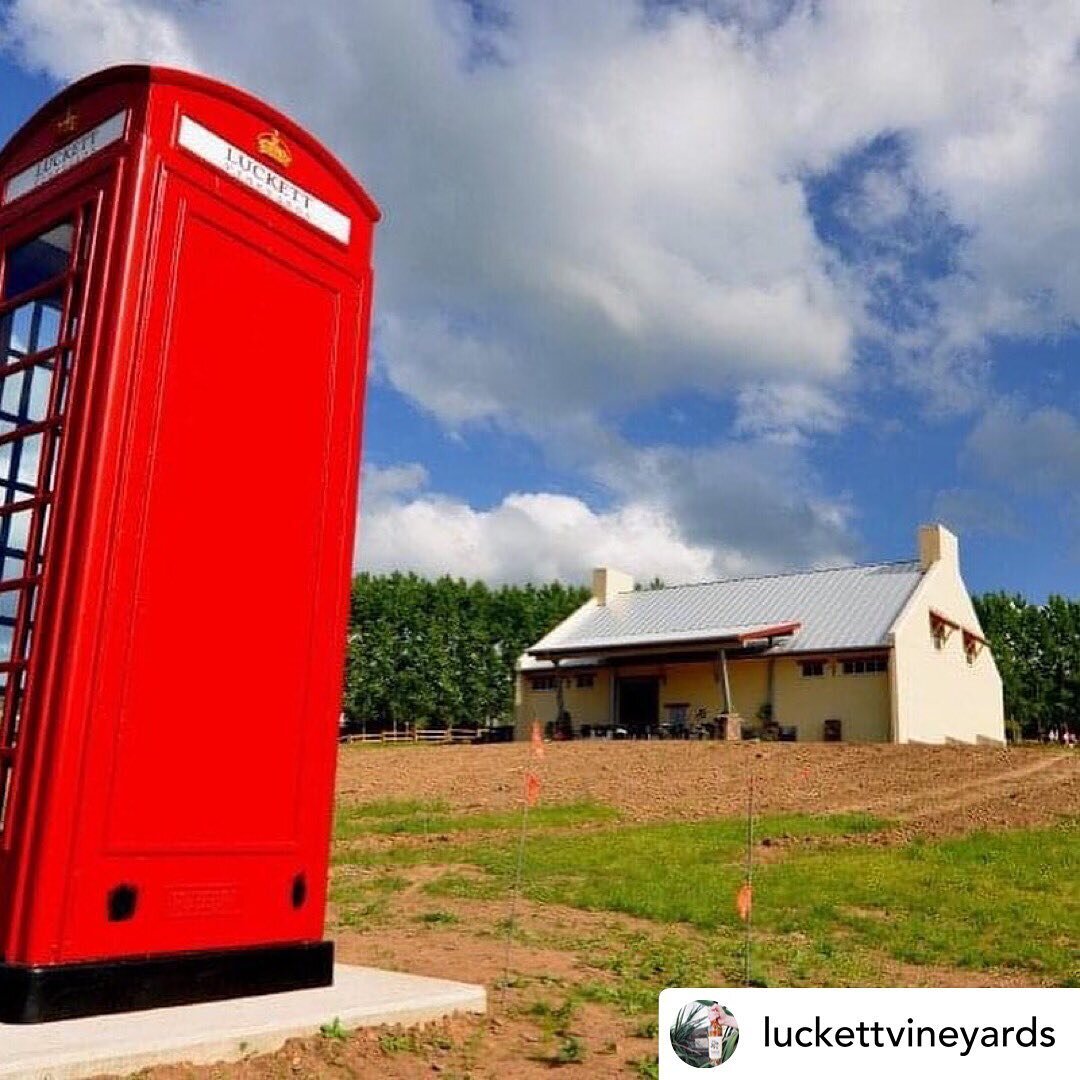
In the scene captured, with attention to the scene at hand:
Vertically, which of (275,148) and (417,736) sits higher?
(275,148)

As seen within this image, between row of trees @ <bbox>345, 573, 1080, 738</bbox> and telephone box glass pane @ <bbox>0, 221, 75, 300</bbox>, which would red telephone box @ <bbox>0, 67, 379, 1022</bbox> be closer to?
telephone box glass pane @ <bbox>0, 221, 75, 300</bbox>

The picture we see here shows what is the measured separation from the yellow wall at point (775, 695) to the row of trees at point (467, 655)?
16.5 meters

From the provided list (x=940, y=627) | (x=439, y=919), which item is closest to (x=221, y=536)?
(x=439, y=919)

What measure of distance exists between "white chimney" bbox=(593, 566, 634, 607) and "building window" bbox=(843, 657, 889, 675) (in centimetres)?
1333

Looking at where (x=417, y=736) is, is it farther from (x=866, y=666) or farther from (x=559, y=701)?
(x=866, y=666)

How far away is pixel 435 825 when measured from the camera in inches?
798

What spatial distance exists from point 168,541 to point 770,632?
32469 mm

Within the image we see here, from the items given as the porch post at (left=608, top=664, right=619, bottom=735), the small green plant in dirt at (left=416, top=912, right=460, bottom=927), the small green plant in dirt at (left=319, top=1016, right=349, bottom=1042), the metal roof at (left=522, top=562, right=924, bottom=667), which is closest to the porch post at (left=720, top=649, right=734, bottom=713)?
the metal roof at (left=522, top=562, right=924, bottom=667)

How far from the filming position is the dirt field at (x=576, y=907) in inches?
243

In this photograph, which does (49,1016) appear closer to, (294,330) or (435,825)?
(294,330)

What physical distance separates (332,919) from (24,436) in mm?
7306

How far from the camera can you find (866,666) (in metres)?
35.3

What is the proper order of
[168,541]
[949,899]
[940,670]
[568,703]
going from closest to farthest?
[168,541] → [949,899] → [940,670] → [568,703]

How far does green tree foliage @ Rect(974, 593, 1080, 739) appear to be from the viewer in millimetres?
56969
